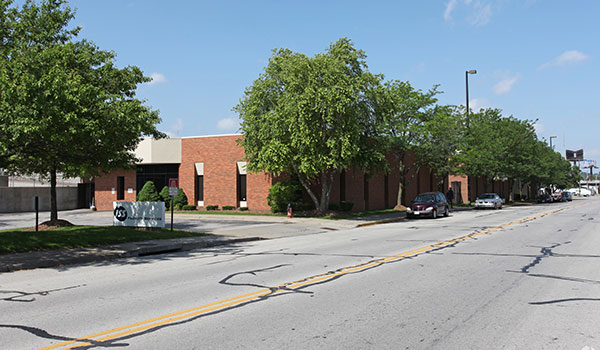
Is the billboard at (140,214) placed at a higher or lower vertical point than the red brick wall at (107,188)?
lower

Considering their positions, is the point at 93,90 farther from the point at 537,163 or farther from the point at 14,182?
the point at 537,163

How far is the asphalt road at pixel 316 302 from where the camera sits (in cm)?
535

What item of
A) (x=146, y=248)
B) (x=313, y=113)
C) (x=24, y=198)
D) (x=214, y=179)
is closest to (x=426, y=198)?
(x=313, y=113)

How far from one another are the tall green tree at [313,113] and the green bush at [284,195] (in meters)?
3.05

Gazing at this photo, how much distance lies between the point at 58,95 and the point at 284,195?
2119cm

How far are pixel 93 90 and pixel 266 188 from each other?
22.8 meters

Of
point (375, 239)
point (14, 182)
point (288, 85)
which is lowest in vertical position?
point (375, 239)

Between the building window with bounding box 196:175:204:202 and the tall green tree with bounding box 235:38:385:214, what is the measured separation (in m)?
10.4

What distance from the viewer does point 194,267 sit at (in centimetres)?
1106

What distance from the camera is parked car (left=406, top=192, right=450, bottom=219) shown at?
28500mm

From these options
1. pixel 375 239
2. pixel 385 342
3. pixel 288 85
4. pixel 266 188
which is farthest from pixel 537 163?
pixel 385 342

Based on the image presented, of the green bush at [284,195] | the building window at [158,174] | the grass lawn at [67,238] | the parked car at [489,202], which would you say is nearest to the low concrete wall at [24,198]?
the building window at [158,174]

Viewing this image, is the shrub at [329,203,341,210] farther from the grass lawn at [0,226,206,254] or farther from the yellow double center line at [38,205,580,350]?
the yellow double center line at [38,205,580,350]

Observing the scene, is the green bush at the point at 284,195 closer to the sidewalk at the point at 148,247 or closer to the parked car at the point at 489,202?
the sidewalk at the point at 148,247
